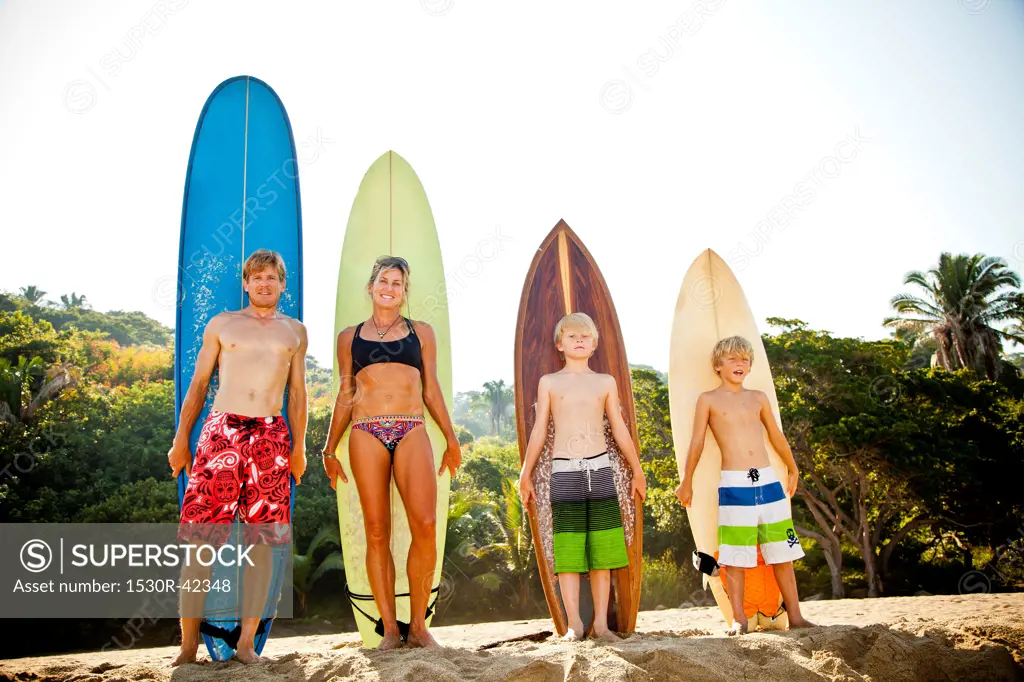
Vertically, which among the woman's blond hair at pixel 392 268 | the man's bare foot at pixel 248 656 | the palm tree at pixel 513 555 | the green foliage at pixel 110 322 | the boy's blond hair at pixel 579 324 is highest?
the green foliage at pixel 110 322

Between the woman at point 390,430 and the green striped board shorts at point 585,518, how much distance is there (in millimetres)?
668

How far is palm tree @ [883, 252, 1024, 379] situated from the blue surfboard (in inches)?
750

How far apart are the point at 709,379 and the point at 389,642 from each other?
2572 mm

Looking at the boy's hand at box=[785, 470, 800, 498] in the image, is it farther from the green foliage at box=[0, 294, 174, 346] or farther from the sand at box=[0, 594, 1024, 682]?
the green foliage at box=[0, 294, 174, 346]

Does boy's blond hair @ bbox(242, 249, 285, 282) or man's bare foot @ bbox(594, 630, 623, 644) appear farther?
boy's blond hair @ bbox(242, 249, 285, 282)

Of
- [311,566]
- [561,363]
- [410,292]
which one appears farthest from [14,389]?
[561,363]

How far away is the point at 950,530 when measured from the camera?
1396 centimetres

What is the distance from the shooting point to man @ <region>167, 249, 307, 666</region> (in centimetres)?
303

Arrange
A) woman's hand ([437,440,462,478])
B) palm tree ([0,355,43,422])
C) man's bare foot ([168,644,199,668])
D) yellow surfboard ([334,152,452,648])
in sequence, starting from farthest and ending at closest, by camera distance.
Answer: palm tree ([0,355,43,422]) < yellow surfboard ([334,152,452,648]) < woman's hand ([437,440,462,478]) < man's bare foot ([168,644,199,668])

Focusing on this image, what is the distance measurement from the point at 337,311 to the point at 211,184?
1.19 meters

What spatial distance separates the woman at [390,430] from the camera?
129 inches

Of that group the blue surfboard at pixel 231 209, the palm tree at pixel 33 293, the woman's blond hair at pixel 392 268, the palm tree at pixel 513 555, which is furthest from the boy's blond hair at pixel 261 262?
the palm tree at pixel 33 293

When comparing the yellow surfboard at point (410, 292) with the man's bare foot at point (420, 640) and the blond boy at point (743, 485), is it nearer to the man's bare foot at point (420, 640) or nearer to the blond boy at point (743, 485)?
the man's bare foot at point (420, 640)

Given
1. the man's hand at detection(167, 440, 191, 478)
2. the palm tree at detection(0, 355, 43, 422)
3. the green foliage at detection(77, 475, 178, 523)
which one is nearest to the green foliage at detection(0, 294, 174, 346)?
the palm tree at detection(0, 355, 43, 422)
